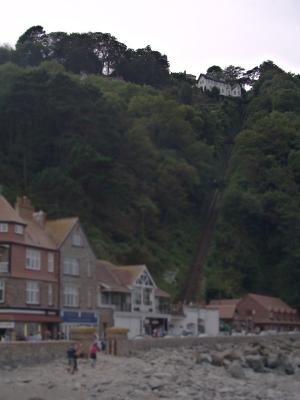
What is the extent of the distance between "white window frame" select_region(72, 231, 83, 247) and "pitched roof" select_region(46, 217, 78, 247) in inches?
25.3

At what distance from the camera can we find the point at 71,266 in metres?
55.4

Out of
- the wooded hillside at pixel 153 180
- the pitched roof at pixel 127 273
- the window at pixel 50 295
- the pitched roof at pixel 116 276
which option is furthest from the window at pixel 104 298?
the wooded hillside at pixel 153 180

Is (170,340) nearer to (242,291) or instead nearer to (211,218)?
(242,291)

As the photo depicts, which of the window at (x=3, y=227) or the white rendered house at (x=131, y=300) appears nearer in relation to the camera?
the window at (x=3, y=227)

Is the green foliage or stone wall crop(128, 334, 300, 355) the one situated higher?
the green foliage

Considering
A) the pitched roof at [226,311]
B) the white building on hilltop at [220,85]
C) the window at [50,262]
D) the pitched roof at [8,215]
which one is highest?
the white building on hilltop at [220,85]

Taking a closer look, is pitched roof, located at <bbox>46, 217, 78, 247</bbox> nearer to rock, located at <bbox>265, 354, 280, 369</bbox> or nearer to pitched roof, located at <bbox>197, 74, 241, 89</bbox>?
rock, located at <bbox>265, 354, 280, 369</bbox>

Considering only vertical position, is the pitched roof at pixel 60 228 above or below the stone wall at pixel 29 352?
above

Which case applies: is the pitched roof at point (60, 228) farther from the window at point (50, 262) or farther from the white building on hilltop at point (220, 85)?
the white building on hilltop at point (220, 85)

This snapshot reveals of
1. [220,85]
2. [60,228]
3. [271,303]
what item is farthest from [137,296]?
[220,85]

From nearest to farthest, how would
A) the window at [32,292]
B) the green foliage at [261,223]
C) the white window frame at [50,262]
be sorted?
the window at [32,292] < the white window frame at [50,262] < the green foliage at [261,223]

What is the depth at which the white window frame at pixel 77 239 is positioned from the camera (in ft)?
183

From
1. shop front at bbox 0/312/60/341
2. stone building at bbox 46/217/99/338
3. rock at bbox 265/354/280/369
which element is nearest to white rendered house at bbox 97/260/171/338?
stone building at bbox 46/217/99/338

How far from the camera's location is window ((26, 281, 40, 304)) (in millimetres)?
50906
